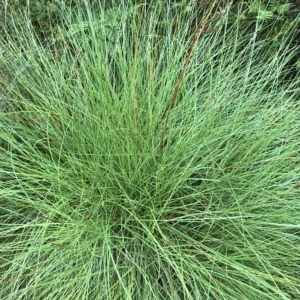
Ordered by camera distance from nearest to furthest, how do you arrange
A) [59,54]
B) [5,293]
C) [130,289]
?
[130,289], [5,293], [59,54]

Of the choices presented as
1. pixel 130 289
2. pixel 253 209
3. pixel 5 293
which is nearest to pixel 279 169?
pixel 253 209

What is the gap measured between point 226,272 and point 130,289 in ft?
0.93

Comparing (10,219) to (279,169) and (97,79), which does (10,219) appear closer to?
(97,79)

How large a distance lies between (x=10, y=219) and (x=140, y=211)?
49cm

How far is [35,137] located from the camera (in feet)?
5.13

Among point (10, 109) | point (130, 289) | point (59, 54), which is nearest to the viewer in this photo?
point (130, 289)

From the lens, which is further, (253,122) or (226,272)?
(253,122)

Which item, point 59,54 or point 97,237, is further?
point 59,54

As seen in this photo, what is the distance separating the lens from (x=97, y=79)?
1526 millimetres

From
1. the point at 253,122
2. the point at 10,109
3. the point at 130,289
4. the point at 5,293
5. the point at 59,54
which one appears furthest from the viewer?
the point at 59,54

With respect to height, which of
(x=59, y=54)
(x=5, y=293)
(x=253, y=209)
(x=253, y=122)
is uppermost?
(x=59, y=54)

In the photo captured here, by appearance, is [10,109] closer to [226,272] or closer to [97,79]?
[97,79]

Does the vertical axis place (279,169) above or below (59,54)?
below

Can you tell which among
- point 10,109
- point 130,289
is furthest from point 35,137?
point 130,289
